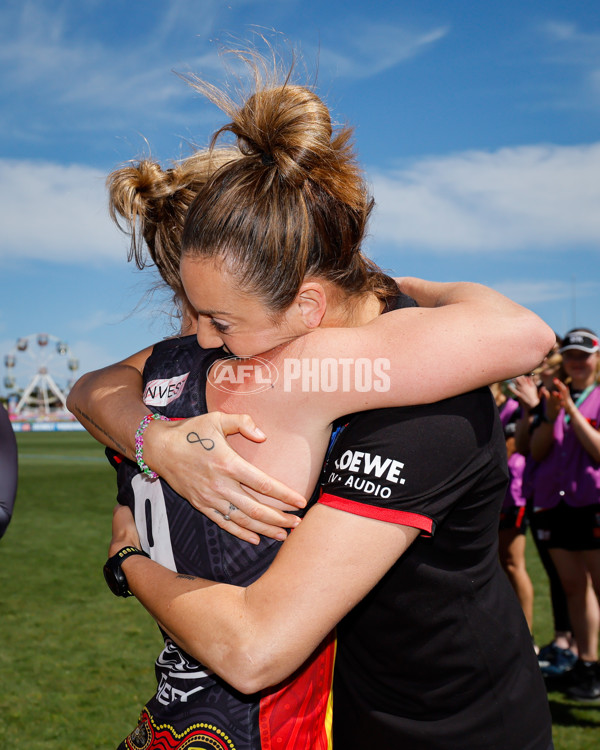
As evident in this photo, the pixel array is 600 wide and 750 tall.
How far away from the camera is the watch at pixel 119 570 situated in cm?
171

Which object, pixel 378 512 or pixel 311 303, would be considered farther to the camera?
pixel 311 303

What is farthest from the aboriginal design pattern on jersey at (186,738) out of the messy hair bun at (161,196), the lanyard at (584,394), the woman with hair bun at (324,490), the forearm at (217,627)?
the lanyard at (584,394)

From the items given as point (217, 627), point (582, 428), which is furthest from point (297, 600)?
point (582, 428)

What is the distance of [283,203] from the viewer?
153 cm

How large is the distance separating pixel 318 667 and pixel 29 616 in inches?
226

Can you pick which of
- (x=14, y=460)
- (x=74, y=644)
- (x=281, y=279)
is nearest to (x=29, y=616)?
(x=74, y=644)

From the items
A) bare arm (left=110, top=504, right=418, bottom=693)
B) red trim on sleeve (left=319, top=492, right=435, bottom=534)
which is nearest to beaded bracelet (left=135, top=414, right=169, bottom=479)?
bare arm (left=110, top=504, right=418, bottom=693)

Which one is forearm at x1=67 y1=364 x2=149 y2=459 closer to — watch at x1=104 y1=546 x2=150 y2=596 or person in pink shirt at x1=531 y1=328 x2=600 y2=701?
watch at x1=104 y1=546 x2=150 y2=596

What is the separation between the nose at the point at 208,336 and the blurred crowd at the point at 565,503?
425 centimetres

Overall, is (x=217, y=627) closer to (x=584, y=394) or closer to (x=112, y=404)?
(x=112, y=404)

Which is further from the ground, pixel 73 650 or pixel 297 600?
pixel 297 600

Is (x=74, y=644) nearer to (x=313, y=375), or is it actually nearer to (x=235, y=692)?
(x=235, y=692)

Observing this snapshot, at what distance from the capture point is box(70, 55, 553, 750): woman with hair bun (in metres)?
1.37

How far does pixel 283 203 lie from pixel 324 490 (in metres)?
0.63
